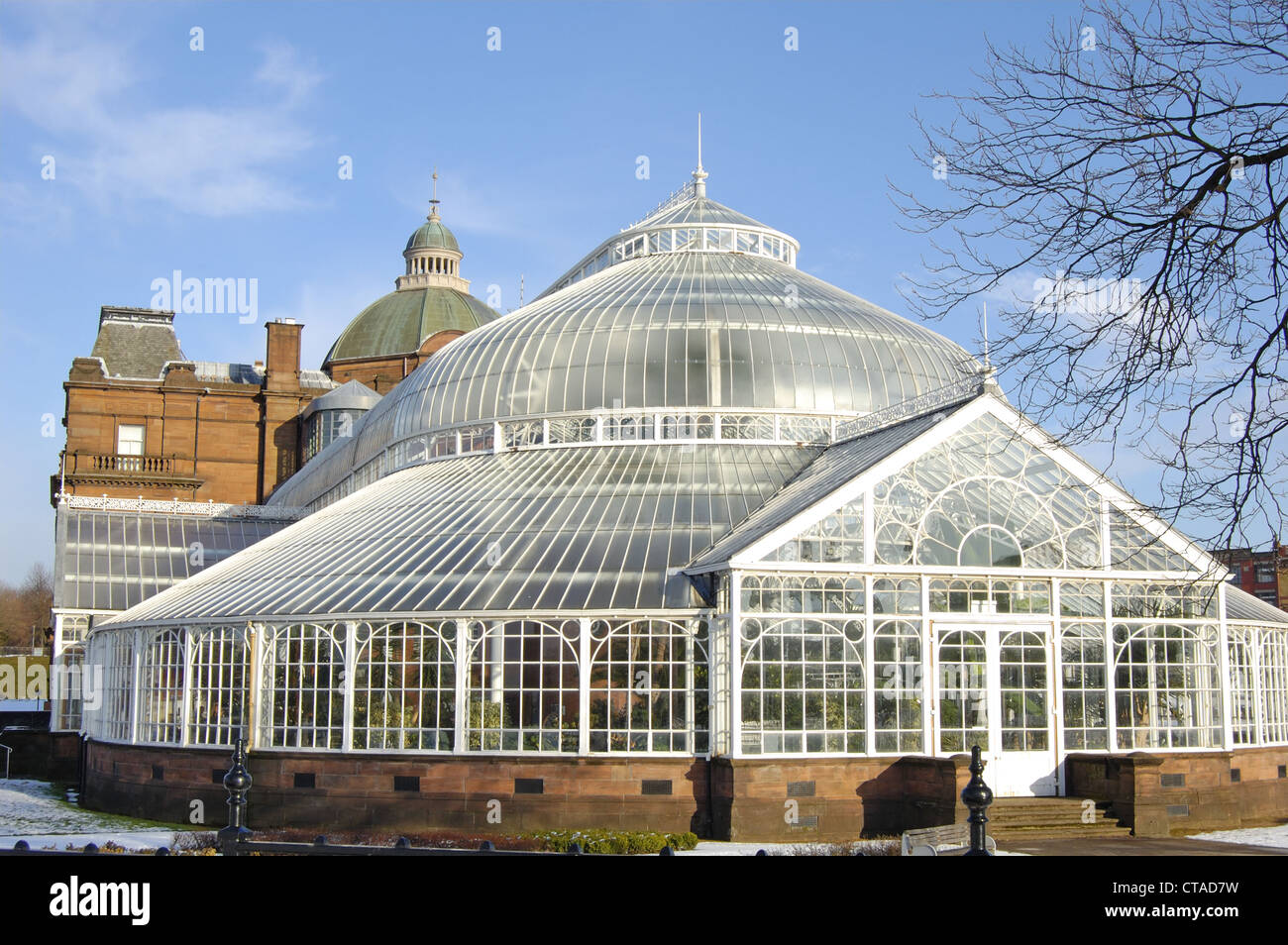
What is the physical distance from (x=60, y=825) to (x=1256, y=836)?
2315 cm

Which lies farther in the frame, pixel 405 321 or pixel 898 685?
pixel 405 321

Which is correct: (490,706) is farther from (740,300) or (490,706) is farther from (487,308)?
(487,308)

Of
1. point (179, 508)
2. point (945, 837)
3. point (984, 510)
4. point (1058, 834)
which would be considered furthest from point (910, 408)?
point (179, 508)

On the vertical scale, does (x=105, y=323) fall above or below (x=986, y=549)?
above

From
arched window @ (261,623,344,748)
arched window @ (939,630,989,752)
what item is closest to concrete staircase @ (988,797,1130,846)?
arched window @ (939,630,989,752)

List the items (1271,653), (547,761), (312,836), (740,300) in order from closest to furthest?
(312,836), (547,761), (1271,653), (740,300)

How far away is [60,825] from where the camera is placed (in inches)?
1058

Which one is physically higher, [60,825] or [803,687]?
[803,687]

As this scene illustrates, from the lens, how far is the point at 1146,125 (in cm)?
1205

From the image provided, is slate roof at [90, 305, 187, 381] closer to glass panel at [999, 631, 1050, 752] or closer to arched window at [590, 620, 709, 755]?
arched window at [590, 620, 709, 755]

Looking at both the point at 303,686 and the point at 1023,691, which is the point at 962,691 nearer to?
the point at 1023,691

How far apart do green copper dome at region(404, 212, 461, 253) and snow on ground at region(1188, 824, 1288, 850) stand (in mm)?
65834

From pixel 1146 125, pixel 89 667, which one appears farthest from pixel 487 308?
pixel 1146 125
